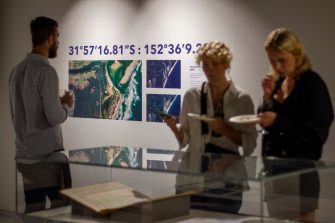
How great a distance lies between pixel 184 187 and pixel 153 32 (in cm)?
318

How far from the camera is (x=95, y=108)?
19.0 feet

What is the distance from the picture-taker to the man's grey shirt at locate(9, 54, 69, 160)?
350 cm

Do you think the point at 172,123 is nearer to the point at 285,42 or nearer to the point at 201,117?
the point at 201,117

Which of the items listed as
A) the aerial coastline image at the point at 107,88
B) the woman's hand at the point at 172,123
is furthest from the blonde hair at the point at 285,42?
the aerial coastline image at the point at 107,88

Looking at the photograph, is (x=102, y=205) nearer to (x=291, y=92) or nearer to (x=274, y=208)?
(x=274, y=208)

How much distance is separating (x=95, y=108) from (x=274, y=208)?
371cm

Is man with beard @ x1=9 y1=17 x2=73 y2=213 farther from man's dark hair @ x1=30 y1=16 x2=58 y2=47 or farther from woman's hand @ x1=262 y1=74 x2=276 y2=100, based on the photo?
woman's hand @ x1=262 y1=74 x2=276 y2=100

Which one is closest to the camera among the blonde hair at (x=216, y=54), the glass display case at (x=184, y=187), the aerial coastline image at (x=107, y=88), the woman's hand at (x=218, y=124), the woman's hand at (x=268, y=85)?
the glass display case at (x=184, y=187)

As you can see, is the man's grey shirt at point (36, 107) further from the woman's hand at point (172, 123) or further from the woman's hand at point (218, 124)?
the woman's hand at point (218, 124)

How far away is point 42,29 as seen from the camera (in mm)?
3570

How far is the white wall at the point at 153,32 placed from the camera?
14.1 ft

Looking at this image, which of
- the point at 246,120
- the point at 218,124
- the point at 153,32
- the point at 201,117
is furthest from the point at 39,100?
the point at 153,32

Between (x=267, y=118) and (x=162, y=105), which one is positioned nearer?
(x=267, y=118)

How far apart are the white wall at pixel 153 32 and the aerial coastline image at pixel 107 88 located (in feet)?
0.30
